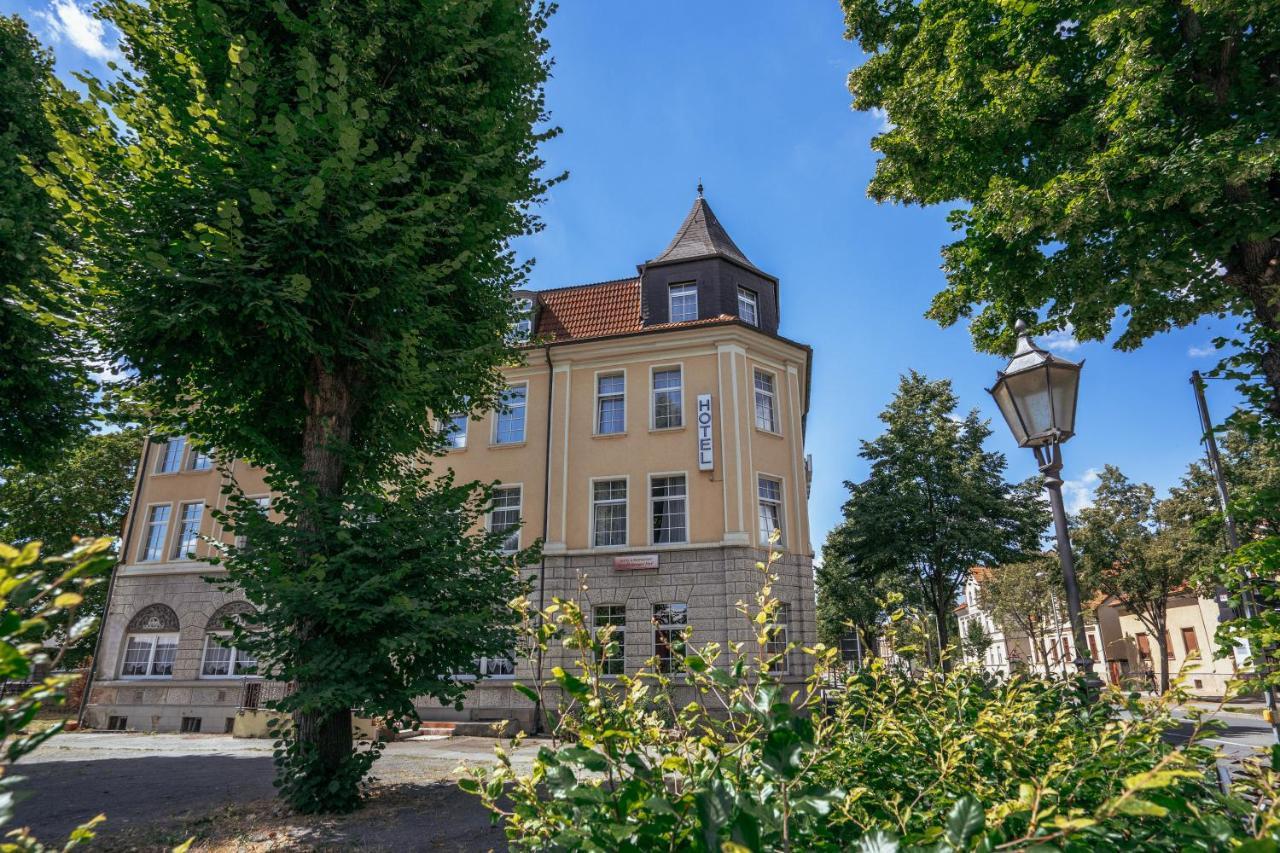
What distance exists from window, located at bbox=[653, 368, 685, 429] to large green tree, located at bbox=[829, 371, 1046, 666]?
28.6 feet

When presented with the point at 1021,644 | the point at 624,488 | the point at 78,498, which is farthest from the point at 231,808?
the point at 1021,644

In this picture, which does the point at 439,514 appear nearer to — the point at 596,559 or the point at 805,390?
the point at 596,559

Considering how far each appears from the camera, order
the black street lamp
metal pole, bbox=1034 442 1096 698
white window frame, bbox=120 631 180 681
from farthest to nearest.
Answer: white window frame, bbox=120 631 180 681, the black street lamp, metal pole, bbox=1034 442 1096 698

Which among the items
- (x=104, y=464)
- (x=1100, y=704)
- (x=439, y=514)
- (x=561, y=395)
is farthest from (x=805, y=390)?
(x=104, y=464)

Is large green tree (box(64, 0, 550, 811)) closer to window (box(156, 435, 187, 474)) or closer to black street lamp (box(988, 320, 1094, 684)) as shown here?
black street lamp (box(988, 320, 1094, 684))

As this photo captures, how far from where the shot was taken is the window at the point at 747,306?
21078 mm

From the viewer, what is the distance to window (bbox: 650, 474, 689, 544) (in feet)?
60.6

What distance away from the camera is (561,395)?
67.3 ft

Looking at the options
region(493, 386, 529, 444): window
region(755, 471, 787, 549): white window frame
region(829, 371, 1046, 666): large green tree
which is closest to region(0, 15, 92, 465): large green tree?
region(493, 386, 529, 444): window

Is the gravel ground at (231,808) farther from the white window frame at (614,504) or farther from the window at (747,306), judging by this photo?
the window at (747,306)

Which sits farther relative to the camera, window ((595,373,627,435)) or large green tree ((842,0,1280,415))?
window ((595,373,627,435))

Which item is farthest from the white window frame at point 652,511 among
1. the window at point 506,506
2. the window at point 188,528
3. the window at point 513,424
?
the window at point 188,528

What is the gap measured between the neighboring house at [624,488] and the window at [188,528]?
5 cm

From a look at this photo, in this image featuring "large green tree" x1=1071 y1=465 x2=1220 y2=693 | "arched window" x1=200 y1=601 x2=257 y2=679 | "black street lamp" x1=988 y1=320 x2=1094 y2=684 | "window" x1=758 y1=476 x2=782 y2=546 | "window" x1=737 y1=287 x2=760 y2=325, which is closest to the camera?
"black street lamp" x1=988 y1=320 x2=1094 y2=684
